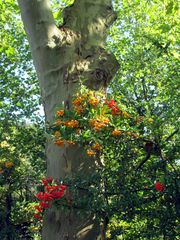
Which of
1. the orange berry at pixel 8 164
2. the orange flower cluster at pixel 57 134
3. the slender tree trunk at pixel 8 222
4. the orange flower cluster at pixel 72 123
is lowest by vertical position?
the orange flower cluster at pixel 57 134

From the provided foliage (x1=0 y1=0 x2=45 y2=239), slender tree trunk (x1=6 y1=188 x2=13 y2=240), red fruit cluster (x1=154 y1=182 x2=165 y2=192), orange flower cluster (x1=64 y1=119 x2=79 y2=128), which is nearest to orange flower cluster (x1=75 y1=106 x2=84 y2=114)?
orange flower cluster (x1=64 y1=119 x2=79 y2=128)

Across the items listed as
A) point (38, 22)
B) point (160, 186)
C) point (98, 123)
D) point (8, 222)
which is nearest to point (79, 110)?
point (98, 123)

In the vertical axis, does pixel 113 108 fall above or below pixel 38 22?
below

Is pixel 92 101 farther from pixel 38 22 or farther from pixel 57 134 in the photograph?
pixel 38 22

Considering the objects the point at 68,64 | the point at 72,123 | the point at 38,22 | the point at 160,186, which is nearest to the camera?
the point at 160,186

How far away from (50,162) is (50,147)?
19 centimetres

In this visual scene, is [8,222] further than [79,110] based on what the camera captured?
Yes

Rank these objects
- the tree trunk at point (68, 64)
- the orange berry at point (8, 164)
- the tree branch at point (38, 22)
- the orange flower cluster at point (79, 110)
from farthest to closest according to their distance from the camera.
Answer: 1. the orange berry at point (8, 164)
2. the tree branch at point (38, 22)
3. the tree trunk at point (68, 64)
4. the orange flower cluster at point (79, 110)

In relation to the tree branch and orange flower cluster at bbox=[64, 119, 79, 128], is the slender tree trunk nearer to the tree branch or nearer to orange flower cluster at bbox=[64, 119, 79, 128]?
the tree branch

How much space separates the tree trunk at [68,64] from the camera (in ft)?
12.2

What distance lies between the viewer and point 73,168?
3.88m

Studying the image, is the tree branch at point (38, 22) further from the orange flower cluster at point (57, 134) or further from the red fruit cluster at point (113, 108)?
the orange flower cluster at point (57, 134)

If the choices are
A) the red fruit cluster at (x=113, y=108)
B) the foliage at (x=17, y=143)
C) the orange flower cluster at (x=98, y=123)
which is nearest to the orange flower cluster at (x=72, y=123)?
the orange flower cluster at (x=98, y=123)

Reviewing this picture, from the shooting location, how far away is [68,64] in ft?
14.6
